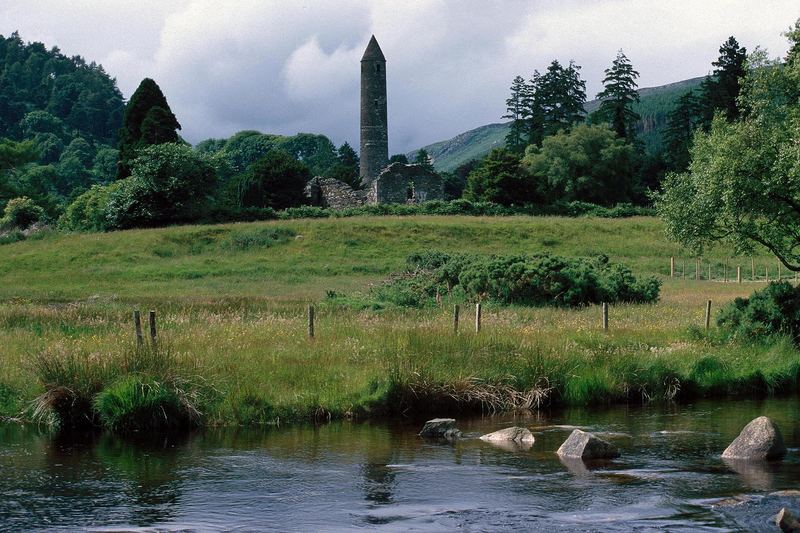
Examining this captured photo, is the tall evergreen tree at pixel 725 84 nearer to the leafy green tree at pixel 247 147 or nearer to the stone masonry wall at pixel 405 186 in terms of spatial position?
the stone masonry wall at pixel 405 186

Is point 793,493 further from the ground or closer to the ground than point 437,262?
closer to the ground

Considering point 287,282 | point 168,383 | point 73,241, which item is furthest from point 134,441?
point 73,241

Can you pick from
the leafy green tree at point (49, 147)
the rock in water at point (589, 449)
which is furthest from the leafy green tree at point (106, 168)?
the rock in water at point (589, 449)

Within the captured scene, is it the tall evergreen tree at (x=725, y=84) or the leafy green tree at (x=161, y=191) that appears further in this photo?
the tall evergreen tree at (x=725, y=84)

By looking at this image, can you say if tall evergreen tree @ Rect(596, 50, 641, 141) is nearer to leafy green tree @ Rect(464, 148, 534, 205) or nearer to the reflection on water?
leafy green tree @ Rect(464, 148, 534, 205)

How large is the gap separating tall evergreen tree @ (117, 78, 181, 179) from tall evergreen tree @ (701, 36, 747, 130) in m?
50.9

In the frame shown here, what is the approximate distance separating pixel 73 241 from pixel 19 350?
41.9m

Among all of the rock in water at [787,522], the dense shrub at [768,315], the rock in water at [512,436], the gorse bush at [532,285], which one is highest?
the gorse bush at [532,285]

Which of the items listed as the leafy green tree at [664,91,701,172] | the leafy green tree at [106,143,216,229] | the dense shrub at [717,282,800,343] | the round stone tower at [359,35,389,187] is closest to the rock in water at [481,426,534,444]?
the dense shrub at [717,282,800,343]

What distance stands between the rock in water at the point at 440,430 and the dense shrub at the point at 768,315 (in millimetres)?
12250

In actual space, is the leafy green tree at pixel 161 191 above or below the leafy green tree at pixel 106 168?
below

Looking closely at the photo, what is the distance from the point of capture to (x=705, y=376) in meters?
23.4

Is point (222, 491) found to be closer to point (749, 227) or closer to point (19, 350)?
point (19, 350)

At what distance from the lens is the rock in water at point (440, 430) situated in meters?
18.0
